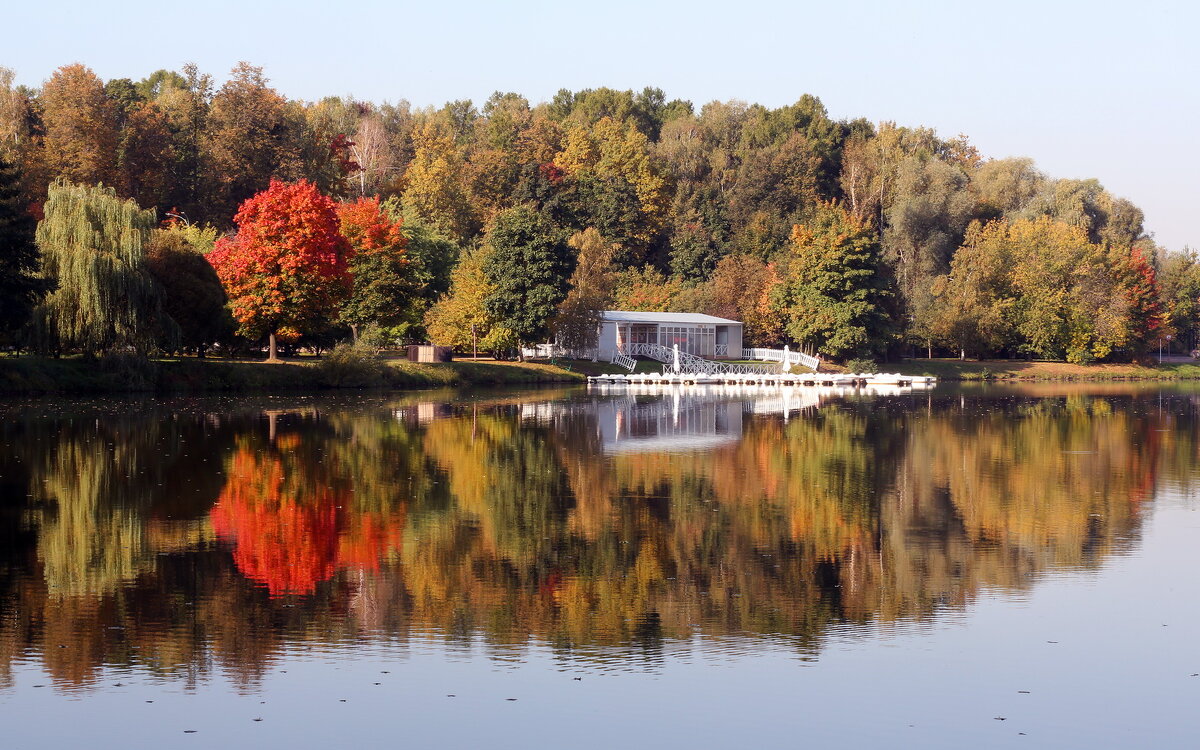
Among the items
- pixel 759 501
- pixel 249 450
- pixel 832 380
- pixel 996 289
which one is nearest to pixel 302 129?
pixel 832 380

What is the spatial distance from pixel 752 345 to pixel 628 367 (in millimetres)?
16637

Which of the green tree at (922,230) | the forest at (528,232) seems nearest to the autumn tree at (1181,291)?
the forest at (528,232)

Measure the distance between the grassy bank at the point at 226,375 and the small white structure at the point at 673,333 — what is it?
15234 millimetres

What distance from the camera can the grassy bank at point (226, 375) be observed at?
4238cm

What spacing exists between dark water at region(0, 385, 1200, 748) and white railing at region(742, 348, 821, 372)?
49.8 meters

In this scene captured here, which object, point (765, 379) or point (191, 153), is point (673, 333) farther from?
point (191, 153)

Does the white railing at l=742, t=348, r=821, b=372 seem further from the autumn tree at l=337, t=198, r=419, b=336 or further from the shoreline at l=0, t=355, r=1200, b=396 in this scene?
the autumn tree at l=337, t=198, r=419, b=336

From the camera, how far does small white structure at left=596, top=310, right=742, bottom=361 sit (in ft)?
254

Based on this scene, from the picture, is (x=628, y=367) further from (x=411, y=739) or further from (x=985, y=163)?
(x=411, y=739)

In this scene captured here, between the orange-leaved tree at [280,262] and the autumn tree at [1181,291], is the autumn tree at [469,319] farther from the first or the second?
the autumn tree at [1181,291]

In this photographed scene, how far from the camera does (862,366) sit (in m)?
76.8

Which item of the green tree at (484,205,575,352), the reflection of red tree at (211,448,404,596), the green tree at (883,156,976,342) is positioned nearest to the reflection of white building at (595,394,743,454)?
the reflection of red tree at (211,448,404,596)

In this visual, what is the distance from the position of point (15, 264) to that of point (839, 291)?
5168 cm

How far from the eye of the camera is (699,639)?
A: 1072 centimetres
